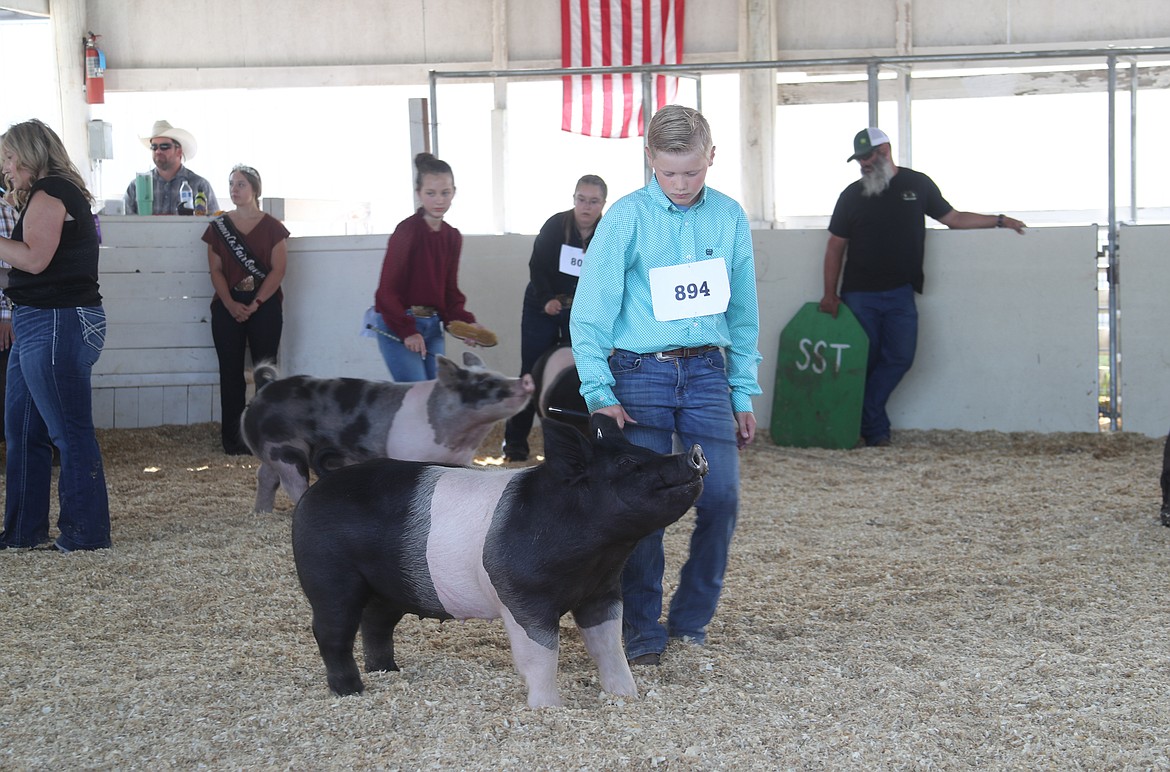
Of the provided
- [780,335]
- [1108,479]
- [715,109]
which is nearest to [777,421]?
[780,335]

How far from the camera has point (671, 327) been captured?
9.37 feet

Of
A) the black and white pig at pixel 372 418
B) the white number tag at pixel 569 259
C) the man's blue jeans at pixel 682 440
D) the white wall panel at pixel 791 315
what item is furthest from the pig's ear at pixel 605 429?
the white wall panel at pixel 791 315

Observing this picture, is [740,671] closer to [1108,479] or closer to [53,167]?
[53,167]

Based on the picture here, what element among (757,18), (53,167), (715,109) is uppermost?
(757,18)

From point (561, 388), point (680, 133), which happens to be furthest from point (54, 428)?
point (680, 133)

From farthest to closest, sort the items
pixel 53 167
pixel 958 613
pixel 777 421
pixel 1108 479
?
pixel 777 421 < pixel 1108 479 < pixel 53 167 < pixel 958 613

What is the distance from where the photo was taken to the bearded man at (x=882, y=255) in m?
6.73

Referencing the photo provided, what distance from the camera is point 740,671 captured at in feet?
9.44

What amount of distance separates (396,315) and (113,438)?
2885 millimetres

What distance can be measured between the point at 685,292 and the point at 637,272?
13 centimetres

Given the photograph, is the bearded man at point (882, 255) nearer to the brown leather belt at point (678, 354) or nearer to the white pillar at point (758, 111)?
the brown leather belt at point (678, 354)

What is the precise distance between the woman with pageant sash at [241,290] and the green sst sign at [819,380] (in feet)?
9.92

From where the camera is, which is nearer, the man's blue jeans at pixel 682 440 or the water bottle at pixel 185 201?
the man's blue jeans at pixel 682 440

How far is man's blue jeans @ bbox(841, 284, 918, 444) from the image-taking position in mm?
6816
